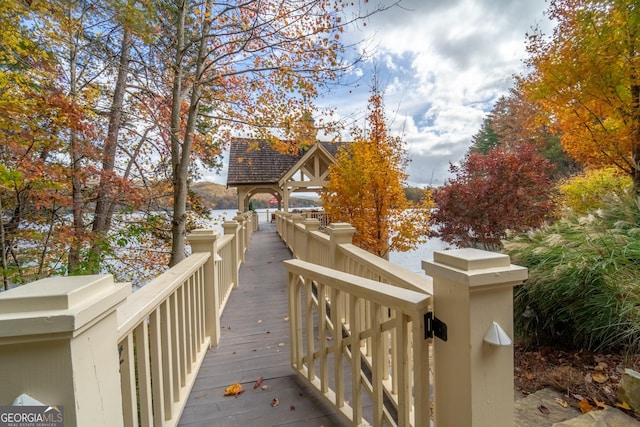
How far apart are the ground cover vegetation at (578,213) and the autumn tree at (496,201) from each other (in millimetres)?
42

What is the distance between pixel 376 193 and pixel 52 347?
24.1 ft

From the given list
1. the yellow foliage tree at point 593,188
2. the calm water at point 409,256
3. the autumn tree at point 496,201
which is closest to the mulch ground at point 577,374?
the yellow foliage tree at point 593,188

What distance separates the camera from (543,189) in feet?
34.9

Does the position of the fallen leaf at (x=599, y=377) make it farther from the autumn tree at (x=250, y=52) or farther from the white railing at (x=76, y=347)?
the autumn tree at (x=250, y=52)

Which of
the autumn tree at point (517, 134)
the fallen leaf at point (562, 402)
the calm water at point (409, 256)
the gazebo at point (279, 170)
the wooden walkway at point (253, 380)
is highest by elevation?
the autumn tree at point (517, 134)

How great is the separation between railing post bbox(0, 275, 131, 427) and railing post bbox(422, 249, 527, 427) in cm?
131

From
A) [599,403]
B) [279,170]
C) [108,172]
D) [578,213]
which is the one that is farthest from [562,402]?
[279,170]

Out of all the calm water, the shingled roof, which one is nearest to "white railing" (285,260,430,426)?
the calm water

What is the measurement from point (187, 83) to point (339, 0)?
316 centimetres

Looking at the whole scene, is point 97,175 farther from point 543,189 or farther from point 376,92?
point 543,189

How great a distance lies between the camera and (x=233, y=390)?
247cm

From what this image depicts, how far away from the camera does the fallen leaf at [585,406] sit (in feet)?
8.04

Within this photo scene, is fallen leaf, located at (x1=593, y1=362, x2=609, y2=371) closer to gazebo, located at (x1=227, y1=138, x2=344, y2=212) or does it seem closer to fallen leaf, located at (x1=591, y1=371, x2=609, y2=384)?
fallen leaf, located at (x1=591, y1=371, x2=609, y2=384)

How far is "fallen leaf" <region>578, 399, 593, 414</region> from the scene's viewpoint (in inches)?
96.4
